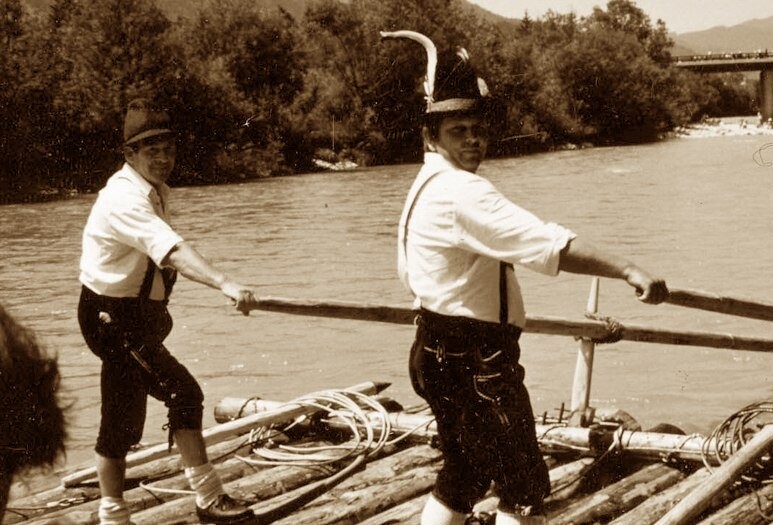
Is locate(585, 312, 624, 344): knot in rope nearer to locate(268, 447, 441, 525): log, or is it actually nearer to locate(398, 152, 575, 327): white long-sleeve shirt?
locate(268, 447, 441, 525): log

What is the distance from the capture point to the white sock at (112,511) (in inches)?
187

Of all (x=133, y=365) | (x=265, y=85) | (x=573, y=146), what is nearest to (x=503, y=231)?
(x=133, y=365)

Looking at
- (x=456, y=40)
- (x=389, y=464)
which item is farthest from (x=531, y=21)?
(x=389, y=464)

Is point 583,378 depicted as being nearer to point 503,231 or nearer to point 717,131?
point 503,231

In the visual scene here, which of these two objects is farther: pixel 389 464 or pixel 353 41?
pixel 353 41

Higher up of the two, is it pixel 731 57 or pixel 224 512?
pixel 731 57

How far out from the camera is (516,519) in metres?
3.70

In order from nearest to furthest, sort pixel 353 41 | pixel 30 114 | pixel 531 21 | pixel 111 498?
pixel 111 498 < pixel 30 114 < pixel 353 41 < pixel 531 21

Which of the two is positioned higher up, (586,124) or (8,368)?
(8,368)

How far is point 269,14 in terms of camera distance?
172ft

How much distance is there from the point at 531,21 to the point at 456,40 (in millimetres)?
51088

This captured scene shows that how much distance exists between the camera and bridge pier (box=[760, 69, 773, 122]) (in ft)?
305

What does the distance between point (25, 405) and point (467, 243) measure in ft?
Answer: 7.18

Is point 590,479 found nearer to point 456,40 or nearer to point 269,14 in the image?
point 269,14
